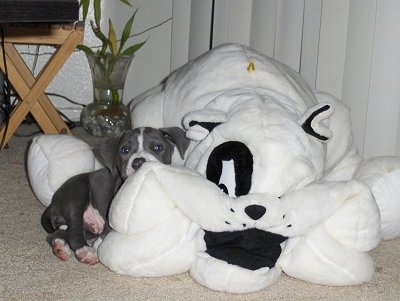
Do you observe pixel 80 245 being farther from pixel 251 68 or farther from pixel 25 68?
pixel 25 68

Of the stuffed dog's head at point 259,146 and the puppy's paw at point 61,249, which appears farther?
the puppy's paw at point 61,249

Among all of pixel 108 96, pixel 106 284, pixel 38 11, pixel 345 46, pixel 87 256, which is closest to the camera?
pixel 38 11

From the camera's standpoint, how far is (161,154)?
1984 mm

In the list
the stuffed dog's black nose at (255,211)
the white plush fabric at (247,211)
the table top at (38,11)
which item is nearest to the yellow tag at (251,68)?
the white plush fabric at (247,211)

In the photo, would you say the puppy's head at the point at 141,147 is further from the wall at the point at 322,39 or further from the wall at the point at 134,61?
the wall at the point at 134,61

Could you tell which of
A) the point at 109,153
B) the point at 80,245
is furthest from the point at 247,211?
the point at 109,153

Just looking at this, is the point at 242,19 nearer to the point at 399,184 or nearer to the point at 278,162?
the point at 399,184

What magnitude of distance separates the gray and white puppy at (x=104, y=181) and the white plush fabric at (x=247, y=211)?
6.8 inches

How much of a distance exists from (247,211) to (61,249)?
0.48 metres

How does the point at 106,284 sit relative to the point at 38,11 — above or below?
below

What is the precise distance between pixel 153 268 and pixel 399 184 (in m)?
0.67

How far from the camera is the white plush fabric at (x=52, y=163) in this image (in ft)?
6.78

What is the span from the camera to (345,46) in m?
2.45

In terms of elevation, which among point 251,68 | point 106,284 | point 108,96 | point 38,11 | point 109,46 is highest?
point 38,11
